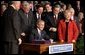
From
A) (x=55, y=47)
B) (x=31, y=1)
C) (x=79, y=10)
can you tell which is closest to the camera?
(x=55, y=47)

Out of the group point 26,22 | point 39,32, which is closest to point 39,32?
point 39,32

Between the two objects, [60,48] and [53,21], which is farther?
[53,21]

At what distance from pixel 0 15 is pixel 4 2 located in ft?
0.42

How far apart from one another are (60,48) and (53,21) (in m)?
0.33

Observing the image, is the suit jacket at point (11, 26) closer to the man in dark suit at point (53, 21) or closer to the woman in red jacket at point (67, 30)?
the man in dark suit at point (53, 21)

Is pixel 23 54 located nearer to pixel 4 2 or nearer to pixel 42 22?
pixel 42 22

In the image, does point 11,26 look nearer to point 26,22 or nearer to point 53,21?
point 26,22

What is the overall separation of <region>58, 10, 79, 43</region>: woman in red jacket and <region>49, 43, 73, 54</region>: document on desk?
0.18 metres

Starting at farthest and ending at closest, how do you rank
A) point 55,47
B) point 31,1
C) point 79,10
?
1. point 79,10
2. point 31,1
3. point 55,47

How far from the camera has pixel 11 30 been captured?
2592mm

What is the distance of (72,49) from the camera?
8.71 ft

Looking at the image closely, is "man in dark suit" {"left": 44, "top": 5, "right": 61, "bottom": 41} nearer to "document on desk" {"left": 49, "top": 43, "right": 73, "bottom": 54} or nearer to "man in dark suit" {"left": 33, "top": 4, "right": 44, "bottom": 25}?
"man in dark suit" {"left": 33, "top": 4, "right": 44, "bottom": 25}

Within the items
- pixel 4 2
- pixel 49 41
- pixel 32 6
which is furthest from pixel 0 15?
pixel 49 41

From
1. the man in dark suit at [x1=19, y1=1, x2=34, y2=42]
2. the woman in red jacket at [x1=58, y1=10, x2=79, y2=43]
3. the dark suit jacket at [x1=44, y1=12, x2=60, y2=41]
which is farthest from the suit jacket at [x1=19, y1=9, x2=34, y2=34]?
the woman in red jacket at [x1=58, y1=10, x2=79, y2=43]
